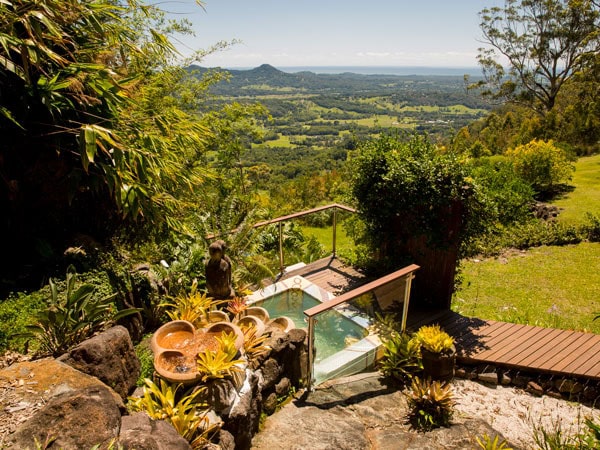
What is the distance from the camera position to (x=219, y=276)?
4266 millimetres

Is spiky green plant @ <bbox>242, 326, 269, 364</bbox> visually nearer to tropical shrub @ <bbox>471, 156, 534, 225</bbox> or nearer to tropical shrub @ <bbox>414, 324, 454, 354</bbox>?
tropical shrub @ <bbox>414, 324, 454, 354</bbox>

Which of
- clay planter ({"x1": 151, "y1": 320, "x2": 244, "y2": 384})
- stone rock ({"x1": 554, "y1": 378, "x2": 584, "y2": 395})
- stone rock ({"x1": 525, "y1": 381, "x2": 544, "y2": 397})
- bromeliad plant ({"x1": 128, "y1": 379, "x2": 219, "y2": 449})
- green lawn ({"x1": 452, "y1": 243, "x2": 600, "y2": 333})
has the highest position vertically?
clay planter ({"x1": 151, "y1": 320, "x2": 244, "y2": 384})

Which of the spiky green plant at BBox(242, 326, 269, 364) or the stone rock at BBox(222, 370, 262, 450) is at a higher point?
the spiky green plant at BBox(242, 326, 269, 364)

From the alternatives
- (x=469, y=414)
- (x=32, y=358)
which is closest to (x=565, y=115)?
(x=469, y=414)

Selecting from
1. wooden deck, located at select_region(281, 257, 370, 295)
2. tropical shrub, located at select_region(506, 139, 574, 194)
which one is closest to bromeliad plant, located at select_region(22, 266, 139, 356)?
wooden deck, located at select_region(281, 257, 370, 295)

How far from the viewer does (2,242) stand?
3.51m

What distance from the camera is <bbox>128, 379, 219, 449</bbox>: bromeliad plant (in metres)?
2.68

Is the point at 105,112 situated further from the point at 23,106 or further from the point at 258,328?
the point at 258,328

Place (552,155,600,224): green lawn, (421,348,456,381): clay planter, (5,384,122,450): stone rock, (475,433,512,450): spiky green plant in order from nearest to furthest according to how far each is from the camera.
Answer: (5,384,122,450): stone rock < (475,433,512,450): spiky green plant < (421,348,456,381): clay planter < (552,155,600,224): green lawn

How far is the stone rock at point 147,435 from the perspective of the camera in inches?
79.9

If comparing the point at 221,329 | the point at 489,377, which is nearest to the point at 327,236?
the point at 489,377

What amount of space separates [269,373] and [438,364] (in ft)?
6.27

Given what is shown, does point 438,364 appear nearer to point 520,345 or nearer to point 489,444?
point 489,444

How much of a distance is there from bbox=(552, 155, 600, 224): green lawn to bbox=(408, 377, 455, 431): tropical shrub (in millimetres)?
8727
